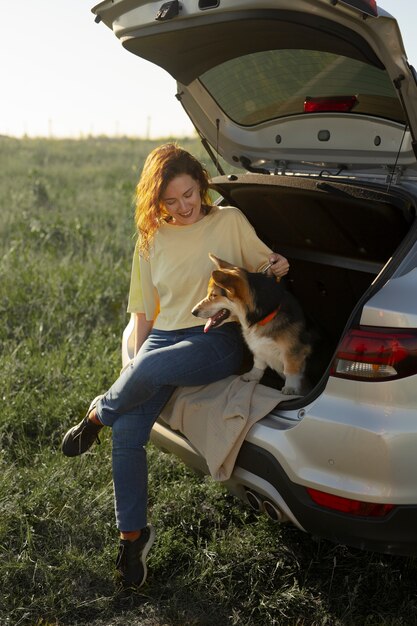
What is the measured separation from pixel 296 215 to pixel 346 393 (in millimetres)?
1527

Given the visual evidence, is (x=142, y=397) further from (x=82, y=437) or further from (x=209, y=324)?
(x=82, y=437)

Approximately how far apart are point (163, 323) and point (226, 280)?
47 cm

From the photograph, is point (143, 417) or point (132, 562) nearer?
point (132, 562)

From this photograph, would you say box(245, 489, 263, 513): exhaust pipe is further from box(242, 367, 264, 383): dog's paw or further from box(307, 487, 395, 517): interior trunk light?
box(242, 367, 264, 383): dog's paw

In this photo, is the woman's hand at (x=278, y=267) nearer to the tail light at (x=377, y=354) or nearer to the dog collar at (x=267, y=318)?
the dog collar at (x=267, y=318)

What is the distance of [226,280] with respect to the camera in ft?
11.0

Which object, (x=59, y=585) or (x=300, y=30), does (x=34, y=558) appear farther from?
(x=300, y=30)

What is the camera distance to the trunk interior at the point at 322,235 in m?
3.63

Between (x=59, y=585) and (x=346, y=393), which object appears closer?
(x=346, y=393)

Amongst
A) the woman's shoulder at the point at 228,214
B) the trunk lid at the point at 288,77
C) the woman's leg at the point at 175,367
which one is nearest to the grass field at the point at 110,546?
the woman's leg at the point at 175,367

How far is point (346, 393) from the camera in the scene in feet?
9.05

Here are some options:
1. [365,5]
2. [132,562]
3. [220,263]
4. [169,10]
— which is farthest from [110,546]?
[365,5]

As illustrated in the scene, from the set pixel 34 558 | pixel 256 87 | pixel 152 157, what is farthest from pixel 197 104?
pixel 34 558

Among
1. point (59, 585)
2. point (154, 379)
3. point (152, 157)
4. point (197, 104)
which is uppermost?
point (197, 104)
